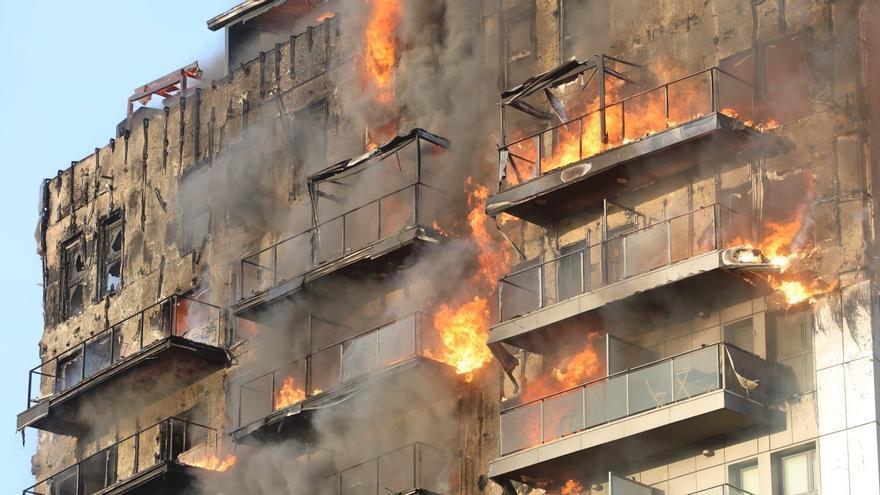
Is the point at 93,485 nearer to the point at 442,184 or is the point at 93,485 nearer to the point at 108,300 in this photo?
the point at 108,300

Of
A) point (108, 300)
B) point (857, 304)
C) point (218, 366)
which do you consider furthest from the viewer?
point (108, 300)

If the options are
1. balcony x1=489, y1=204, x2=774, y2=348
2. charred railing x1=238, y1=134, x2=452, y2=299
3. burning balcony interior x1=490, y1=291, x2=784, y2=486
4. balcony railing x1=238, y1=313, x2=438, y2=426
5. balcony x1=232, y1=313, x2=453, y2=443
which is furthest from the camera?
charred railing x1=238, y1=134, x2=452, y2=299

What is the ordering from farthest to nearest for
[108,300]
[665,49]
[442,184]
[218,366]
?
[108,300] < [218,366] < [442,184] < [665,49]

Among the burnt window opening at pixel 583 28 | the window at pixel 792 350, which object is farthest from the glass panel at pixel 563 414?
the burnt window opening at pixel 583 28

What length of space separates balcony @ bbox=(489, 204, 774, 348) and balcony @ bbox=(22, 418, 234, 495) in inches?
464

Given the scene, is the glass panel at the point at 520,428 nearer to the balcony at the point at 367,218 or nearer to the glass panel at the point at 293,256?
the balcony at the point at 367,218

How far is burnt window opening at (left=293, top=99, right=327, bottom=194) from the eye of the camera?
65250mm

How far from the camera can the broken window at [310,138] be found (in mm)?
65250

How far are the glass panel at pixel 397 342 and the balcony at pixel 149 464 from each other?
7.37 m

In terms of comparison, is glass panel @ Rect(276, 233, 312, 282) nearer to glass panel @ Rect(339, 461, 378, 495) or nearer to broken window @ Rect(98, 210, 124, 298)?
glass panel @ Rect(339, 461, 378, 495)

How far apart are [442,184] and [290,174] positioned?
662 centimetres

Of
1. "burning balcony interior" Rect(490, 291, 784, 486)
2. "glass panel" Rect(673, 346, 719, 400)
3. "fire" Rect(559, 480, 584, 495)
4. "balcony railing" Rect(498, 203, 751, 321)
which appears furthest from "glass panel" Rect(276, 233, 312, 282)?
"glass panel" Rect(673, 346, 719, 400)

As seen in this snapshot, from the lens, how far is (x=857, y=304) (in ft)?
165

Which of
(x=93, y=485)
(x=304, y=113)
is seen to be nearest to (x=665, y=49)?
(x=304, y=113)
